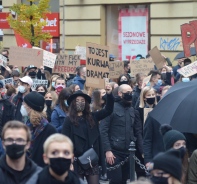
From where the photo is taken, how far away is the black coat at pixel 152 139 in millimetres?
8828

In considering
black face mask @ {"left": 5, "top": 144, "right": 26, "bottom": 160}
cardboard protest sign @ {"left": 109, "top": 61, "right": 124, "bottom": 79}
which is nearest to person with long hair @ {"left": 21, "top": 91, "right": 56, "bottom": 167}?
black face mask @ {"left": 5, "top": 144, "right": 26, "bottom": 160}

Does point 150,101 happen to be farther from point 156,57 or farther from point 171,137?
point 156,57

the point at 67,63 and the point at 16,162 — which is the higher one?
the point at 67,63

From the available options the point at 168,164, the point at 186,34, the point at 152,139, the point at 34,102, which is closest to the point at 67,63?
the point at 186,34

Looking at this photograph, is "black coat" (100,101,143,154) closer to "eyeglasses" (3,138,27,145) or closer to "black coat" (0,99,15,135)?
"black coat" (0,99,15,135)

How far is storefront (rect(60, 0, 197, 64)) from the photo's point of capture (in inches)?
843

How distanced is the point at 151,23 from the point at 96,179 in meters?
13.8

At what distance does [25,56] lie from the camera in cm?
1567

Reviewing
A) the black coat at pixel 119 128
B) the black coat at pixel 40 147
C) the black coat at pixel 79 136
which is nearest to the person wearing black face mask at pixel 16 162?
the black coat at pixel 40 147

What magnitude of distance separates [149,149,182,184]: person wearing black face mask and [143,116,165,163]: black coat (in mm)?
3527

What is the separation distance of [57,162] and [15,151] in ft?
1.42

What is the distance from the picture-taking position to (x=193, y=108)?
7.90m

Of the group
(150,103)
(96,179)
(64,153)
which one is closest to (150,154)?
(96,179)

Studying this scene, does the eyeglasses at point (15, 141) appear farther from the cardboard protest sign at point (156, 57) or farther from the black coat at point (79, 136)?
the cardboard protest sign at point (156, 57)
